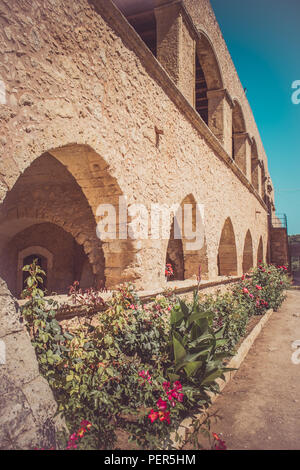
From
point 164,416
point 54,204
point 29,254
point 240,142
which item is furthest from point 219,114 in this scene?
point 164,416

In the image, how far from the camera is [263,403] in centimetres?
295

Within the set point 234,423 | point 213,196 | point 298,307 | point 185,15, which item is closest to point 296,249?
point 298,307

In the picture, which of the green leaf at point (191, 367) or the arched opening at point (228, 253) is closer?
the green leaf at point (191, 367)

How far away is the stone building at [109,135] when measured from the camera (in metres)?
2.53

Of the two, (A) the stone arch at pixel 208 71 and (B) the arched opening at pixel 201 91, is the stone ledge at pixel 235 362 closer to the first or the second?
(A) the stone arch at pixel 208 71

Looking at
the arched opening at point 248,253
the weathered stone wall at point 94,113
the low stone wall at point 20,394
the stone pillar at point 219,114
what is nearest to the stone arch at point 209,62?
the stone pillar at point 219,114

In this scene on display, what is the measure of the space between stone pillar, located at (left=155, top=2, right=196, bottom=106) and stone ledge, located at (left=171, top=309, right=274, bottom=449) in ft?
13.5

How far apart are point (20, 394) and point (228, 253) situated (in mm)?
7939

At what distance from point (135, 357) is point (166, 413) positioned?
2.35ft

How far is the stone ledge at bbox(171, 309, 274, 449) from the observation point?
7.48 feet

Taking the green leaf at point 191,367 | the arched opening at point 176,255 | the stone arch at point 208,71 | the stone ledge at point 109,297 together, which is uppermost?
the stone arch at point 208,71

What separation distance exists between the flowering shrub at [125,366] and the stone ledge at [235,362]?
7 cm

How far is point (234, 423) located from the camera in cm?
256
